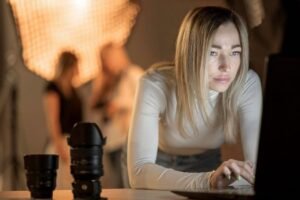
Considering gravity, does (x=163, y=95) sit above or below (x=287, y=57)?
below

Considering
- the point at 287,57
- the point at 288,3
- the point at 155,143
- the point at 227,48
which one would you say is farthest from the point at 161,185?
the point at 288,3

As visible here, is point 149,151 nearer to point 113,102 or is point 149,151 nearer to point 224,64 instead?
point 224,64

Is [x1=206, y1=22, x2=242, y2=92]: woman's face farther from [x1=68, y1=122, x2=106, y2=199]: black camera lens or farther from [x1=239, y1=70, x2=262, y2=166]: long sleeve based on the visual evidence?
[x1=68, y1=122, x2=106, y2=199]: black camera lens

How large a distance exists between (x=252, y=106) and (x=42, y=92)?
1842mm

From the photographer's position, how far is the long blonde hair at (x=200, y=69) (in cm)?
191

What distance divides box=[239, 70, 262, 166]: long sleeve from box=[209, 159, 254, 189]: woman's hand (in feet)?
1.26

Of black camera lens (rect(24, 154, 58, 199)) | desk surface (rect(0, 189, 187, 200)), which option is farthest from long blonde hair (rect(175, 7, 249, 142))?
black camera lens (rect(24, 154, 58, 199))

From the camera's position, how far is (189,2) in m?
3.64

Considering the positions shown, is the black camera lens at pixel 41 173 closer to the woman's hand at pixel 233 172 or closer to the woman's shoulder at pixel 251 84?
the woman's hand at pixel 233 172

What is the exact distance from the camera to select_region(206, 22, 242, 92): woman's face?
74.9 inches

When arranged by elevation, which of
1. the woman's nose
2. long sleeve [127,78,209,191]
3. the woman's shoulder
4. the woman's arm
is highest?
the woman's nose

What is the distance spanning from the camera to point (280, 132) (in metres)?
0.89

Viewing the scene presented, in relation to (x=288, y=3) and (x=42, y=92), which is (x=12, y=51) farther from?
(x=288, y=3)

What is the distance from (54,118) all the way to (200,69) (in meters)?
1.76
